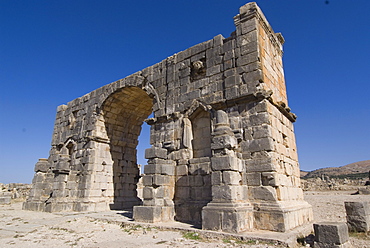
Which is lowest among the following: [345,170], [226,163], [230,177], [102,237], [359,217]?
[102,237]

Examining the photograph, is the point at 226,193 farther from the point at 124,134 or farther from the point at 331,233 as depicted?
the point at 124,134

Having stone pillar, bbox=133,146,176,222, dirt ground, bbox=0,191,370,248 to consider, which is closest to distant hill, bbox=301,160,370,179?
stone pillar, bbox=133,146,176,222

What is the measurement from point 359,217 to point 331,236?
232cm

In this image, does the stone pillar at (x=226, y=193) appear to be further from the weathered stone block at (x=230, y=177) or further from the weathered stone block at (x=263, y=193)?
the weathered stone block at (x=263, y=193)

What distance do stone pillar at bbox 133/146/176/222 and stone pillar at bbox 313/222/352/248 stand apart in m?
3.97

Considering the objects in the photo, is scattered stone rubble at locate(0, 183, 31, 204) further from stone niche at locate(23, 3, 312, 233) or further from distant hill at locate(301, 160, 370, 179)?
distant hill at locate(301, 160, 370, 179)

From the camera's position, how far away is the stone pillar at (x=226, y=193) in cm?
581

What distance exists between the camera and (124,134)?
43.9 ft

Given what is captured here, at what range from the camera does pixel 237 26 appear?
7.96m

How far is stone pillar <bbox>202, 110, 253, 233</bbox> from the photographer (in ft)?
19.1

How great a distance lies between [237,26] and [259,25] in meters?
0.63

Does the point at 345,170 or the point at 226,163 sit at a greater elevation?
the point at 345,170

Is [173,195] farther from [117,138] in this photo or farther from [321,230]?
[117,138]

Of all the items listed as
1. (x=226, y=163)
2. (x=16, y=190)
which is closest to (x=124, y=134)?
(x=226, y=163)
